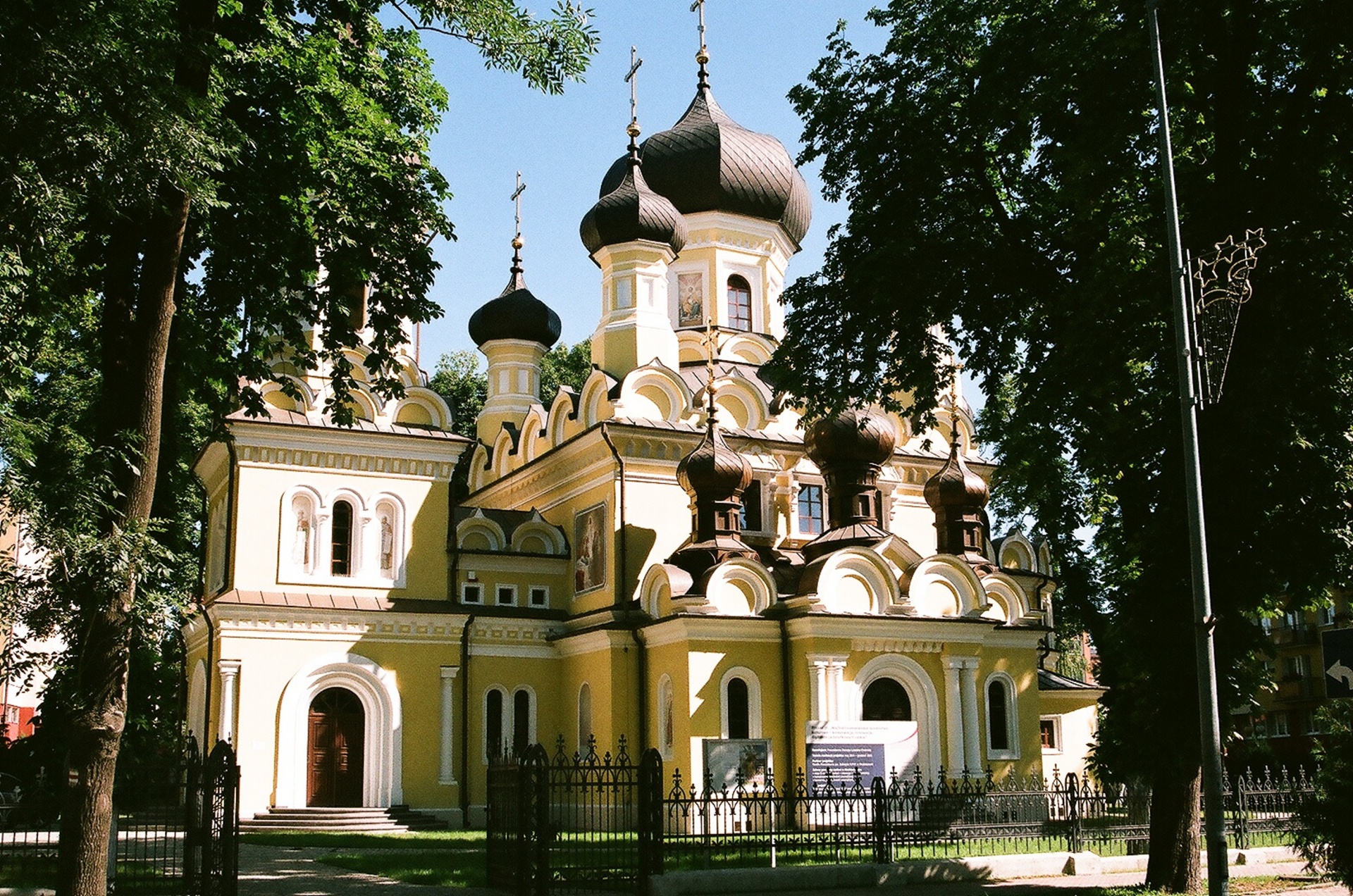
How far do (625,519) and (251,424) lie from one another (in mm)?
7025

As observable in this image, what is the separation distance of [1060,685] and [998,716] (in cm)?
444

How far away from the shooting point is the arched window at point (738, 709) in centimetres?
2269

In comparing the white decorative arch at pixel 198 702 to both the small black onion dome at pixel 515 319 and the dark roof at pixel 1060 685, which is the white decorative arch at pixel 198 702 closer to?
the small black onion dome at pixel 515 319

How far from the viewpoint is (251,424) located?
24.2 m

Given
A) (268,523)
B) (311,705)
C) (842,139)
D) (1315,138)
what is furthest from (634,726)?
(1315,138)

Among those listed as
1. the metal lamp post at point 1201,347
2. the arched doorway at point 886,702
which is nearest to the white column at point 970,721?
the arched doorway at point 886,702

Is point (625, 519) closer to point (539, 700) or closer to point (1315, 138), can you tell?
point (539, 700)

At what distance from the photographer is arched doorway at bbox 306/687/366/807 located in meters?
23.9

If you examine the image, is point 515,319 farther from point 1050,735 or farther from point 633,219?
point 1050,735

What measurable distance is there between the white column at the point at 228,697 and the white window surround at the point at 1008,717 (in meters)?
13.3

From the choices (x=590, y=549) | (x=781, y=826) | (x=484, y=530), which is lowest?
(x=781, y=826)

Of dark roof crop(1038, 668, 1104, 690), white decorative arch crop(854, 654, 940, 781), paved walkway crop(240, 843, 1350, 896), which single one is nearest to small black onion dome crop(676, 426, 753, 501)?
white decorative arch crop(854, 654, 940, 781)

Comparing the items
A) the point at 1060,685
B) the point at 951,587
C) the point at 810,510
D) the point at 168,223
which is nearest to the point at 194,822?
the point at 168,223

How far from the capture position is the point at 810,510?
2762 centimetres
